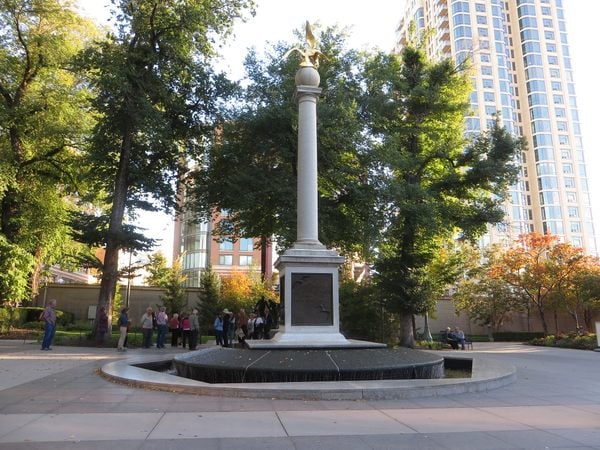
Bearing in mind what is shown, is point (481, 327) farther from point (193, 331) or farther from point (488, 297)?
point (193, 331)

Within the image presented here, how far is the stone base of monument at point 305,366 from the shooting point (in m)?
9.97

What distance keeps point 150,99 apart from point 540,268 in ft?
118

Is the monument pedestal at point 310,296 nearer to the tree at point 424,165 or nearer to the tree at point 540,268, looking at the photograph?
the tree at point 424,165

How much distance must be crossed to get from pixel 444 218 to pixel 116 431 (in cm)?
2323

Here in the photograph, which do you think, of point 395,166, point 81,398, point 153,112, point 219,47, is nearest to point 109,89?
point 153,112

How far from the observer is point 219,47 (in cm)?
2811

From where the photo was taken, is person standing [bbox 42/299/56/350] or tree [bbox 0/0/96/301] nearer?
person standing [bbox 42/299/56/350]

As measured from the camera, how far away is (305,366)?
10.1 m

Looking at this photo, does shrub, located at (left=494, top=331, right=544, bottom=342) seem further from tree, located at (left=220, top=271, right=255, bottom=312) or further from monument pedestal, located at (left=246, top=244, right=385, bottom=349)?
monument pedestal, located at (left=246, top=244, right=385, bottom=349)

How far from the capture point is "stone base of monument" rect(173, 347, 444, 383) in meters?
9.97

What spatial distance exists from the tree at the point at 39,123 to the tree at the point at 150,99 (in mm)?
3711

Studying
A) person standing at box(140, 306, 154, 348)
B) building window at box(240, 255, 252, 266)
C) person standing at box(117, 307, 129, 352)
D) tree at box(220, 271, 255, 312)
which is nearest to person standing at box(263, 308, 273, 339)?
person standing at box(140, 306, 154, 348)

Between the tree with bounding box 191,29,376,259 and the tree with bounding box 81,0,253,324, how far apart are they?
6.05 ft

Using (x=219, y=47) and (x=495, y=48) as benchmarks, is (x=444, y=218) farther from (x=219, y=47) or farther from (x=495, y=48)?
(x=495, y=48)
